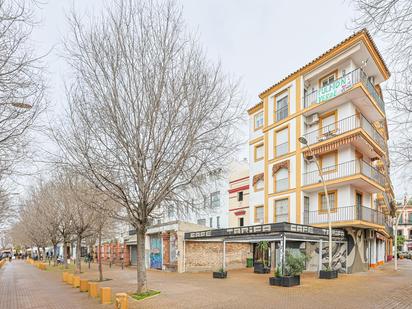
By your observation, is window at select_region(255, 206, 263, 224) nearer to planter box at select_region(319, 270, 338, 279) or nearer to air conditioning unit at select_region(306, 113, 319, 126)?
air conditioning unit at select_region(306, 113, 319, 126)

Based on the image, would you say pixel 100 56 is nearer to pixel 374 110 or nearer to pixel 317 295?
pixel 317 295

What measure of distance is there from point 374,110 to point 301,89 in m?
5.19

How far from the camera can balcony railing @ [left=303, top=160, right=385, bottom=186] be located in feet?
71.7

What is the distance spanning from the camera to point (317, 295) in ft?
43.1

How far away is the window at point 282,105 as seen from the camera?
26.5 meters

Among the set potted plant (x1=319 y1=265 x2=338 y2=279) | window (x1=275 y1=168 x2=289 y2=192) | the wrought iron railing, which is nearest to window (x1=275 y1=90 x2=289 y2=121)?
the wrought iron railing

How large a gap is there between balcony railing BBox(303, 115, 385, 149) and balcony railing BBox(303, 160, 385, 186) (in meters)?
2.05

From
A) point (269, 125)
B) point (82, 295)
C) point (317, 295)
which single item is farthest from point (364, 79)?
point (82, 295)

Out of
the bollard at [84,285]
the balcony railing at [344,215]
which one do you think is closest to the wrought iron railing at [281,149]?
the balcony railing at [344,215]

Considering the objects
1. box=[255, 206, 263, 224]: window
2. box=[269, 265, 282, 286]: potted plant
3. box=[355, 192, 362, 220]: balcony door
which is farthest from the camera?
box=[255, 206, 263, 224]: window

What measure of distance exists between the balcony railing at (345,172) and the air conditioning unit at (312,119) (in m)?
3.45

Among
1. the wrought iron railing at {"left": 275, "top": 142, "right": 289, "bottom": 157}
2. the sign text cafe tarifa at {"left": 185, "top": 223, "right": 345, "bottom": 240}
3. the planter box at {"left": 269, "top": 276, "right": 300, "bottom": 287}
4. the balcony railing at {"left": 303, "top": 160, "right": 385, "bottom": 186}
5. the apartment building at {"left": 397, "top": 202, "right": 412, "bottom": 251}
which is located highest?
the wrought iron railing at {"left": 275, "top": 142, "right": 289, "bottom": 157}

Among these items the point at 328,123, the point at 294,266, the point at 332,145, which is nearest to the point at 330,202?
the point at 332,145

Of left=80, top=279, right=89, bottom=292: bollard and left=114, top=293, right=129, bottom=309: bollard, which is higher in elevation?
left=114, top=293, right=129, bottom=309: bollard
